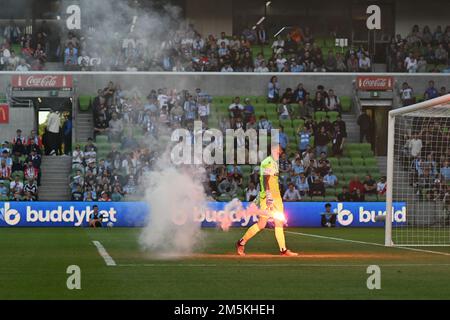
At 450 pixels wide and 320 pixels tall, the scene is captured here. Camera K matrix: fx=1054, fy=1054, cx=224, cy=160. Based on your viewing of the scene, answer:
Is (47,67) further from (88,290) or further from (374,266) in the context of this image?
(88,290)

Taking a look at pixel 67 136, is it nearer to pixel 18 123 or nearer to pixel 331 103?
pixel 18 123

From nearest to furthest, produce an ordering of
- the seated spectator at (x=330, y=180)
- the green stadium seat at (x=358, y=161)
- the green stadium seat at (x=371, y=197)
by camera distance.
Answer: the green stadium seat at (x=371, y=197)
the seated spectator at (x=330, y=180)
the green stadium seat at (x=358, y=161)

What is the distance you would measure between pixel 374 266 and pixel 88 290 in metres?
5.97

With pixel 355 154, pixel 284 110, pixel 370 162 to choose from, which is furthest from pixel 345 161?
pixel 284 110

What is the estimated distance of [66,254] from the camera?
21.2 metres

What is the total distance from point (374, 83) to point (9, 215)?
16.2 m

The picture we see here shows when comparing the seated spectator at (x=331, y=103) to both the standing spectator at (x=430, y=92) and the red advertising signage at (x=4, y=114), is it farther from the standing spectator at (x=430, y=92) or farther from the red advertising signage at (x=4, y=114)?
the red advertising signage at (x=4, y=114)

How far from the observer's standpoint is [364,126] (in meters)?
40.9

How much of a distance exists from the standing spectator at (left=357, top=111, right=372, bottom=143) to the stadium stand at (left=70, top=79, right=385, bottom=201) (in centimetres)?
82

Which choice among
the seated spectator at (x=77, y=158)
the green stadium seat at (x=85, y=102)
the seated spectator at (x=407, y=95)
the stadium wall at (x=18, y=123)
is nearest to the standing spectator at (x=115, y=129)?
the seated spectator at (x=77, y=158)

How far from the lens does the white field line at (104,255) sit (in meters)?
18.6

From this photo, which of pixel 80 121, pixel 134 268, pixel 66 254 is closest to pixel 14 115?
pixel 80 121

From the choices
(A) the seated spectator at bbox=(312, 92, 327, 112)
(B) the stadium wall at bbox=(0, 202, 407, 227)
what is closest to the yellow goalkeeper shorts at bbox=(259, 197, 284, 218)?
(B) the stadium wall at bbox=(0, 202, 407, 227)

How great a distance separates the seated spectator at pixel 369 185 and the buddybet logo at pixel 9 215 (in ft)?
39.3
